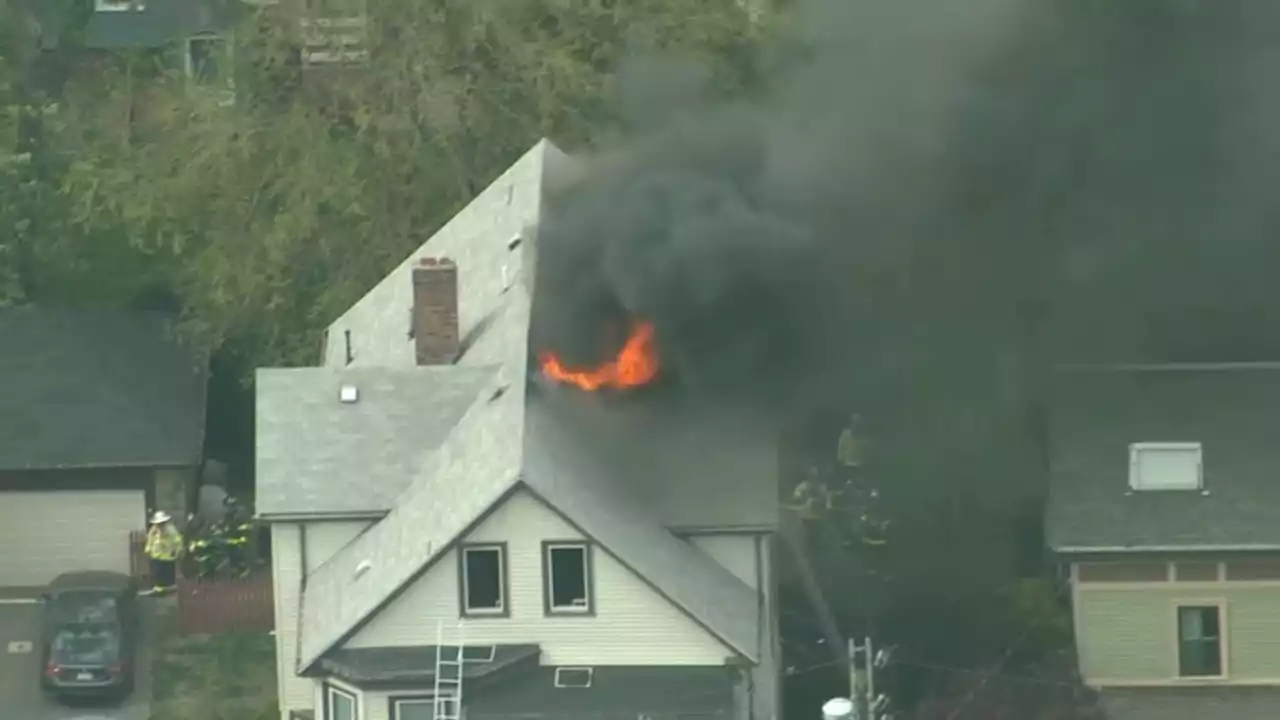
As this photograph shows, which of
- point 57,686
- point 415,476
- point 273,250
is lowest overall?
point 57,686

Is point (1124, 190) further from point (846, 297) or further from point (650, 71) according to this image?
point (650, 71)

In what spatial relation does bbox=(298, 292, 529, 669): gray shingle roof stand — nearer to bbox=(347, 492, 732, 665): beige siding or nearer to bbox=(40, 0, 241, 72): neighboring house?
bbox=(347, 492, 732, 665): beige siding

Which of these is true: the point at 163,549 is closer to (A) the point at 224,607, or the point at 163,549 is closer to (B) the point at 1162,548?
(A) the point at 224,607

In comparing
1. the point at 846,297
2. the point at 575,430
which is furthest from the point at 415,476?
the point at 846,297

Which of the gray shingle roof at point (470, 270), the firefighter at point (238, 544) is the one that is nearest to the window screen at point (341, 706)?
the gray shingle roof at point (470, 270)

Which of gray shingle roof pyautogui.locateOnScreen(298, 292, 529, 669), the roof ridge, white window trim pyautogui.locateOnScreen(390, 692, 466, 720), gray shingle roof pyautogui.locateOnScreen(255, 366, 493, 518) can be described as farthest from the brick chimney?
white window trim pyautogui.locateOnScreen(390, 692, 466, 720)

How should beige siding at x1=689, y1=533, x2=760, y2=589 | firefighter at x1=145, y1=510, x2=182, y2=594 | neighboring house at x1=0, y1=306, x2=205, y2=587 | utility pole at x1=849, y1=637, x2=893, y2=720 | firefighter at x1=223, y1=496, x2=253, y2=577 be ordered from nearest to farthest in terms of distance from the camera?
1. utility pole at x1=849, y1=637, x2=893, y2=720
2. beige siding at x1=689, y1=533, x2=760, y2=589
3. firefighter at x1=145, y1=510, x2=182, y2=594
4. firefighter at x1=223, y1=496, x2=253, y2=577
5. neighboring house at x1=0, y1=306, x2=205, y2=587
